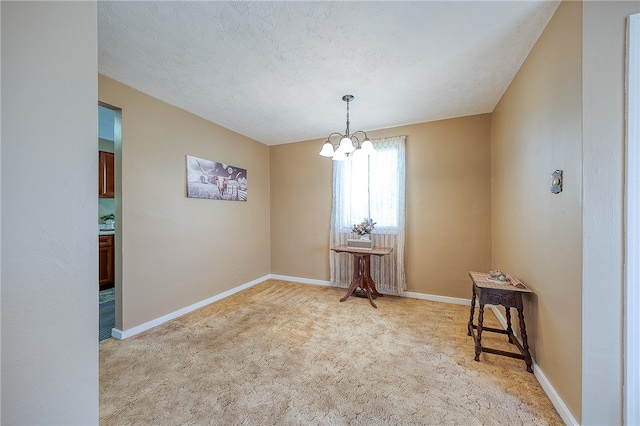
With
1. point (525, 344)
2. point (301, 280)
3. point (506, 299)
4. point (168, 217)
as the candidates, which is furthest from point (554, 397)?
point (168, 217)

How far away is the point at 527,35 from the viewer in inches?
71.8

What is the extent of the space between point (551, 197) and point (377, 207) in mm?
2260

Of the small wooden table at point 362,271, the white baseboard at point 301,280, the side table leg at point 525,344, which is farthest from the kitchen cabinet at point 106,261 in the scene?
the side table leg at point 525,344

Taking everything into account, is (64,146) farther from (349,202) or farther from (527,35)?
(349,202)

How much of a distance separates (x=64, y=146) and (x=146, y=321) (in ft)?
8.18

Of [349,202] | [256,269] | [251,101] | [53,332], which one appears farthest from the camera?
[256,269]

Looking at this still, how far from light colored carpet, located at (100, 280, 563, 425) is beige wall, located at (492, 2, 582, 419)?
0.40 meters

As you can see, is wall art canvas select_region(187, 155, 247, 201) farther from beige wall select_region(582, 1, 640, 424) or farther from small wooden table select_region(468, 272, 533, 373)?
beige wall select_region(582, 1, 640, 424)

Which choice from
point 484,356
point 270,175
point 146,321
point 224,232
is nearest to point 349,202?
point 270,175

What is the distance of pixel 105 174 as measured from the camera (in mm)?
4148

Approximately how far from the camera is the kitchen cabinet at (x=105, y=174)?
407 cm

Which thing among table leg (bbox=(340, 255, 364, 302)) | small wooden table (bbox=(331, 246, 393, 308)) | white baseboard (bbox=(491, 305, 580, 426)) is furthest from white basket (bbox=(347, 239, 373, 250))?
white baseboard (bbox=(491, 305, 580, 426))

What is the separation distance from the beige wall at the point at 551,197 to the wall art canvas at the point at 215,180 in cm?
358

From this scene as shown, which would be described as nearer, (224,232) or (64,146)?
(64,146)
